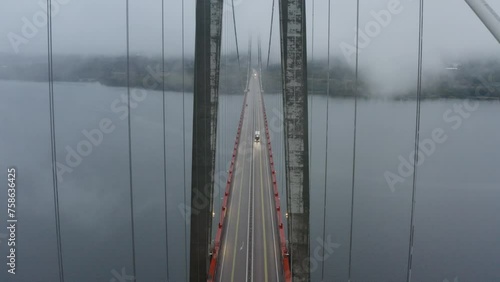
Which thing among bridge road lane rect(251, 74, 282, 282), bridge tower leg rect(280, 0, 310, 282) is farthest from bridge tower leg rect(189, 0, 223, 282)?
bridge road lane rect(251, 74, 282, 282)

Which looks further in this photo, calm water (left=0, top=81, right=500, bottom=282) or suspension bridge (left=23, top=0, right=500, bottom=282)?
calm water (left=0, top=81, right=500, bottom=282)

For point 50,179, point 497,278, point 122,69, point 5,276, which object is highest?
point 122,69

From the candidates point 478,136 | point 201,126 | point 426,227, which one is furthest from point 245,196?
point 478,136

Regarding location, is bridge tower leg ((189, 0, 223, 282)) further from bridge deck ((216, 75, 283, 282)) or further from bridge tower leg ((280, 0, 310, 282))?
bridge deck ((216, 75, 283, 282))

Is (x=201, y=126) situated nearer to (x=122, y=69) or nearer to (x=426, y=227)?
(x=122, y=69)

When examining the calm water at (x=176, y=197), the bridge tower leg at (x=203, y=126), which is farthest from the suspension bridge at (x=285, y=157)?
the calm water at (x=176, y=197)

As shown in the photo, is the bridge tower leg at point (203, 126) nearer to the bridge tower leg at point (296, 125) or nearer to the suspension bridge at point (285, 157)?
the suspension bridge at point (285, 157)

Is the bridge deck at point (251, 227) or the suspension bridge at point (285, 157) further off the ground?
the suspension bridge at point (285, 157)
